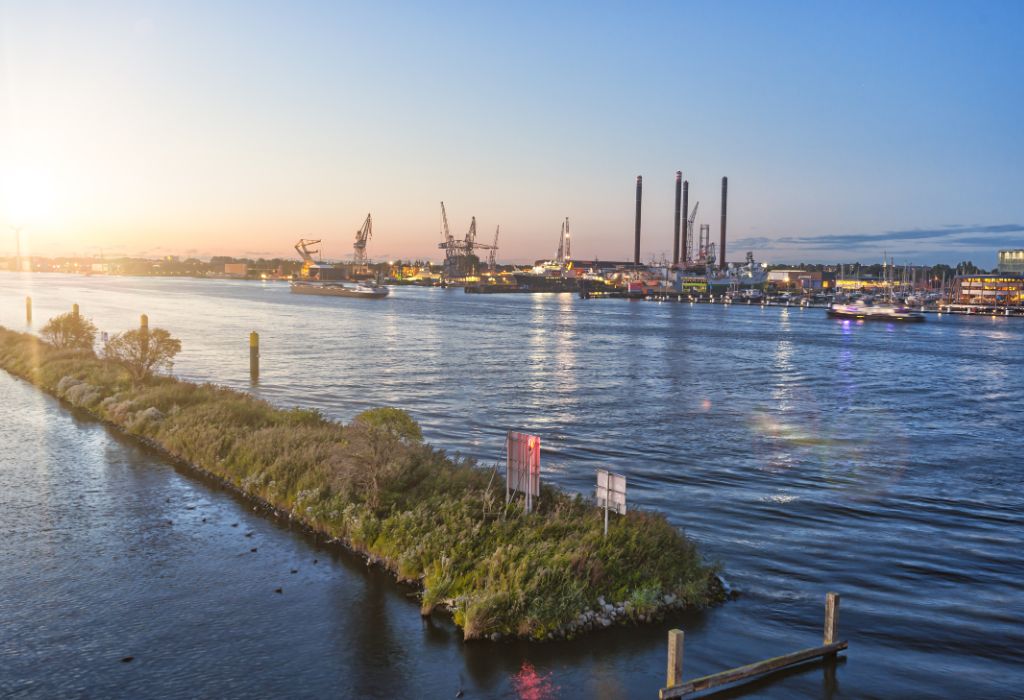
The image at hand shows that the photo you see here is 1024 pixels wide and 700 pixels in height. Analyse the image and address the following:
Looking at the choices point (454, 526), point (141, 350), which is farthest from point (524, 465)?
point (141, 350)

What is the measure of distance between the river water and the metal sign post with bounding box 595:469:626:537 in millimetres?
2214

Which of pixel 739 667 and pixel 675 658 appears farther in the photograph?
pixel 739 667

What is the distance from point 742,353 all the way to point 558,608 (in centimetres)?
7450

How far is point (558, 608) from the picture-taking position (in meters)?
A: 13.4

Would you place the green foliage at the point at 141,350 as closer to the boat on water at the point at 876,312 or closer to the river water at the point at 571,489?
the river water at the point at 571,489

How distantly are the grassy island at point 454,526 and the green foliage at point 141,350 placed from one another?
10.8 meters

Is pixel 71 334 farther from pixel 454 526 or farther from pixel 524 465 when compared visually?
pixel 524 465

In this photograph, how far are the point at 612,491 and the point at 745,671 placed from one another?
13.6ft

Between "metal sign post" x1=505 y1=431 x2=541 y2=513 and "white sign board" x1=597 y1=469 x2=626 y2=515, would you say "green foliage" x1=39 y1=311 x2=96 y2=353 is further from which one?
"white sign board" x1=597 y1=469 x2=626 y2=515

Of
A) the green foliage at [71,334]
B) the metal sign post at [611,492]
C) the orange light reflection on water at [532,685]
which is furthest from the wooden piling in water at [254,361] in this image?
the orange light reflection on water at [532,685]

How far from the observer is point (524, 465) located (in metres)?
16.7

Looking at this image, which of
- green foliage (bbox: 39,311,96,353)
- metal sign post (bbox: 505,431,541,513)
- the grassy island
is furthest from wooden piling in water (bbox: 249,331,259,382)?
metal sign post (bbox: 505,431,541,513)

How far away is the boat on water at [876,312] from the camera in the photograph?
161625 millimetres

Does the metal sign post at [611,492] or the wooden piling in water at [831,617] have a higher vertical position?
the metal sign post at [611,492]
